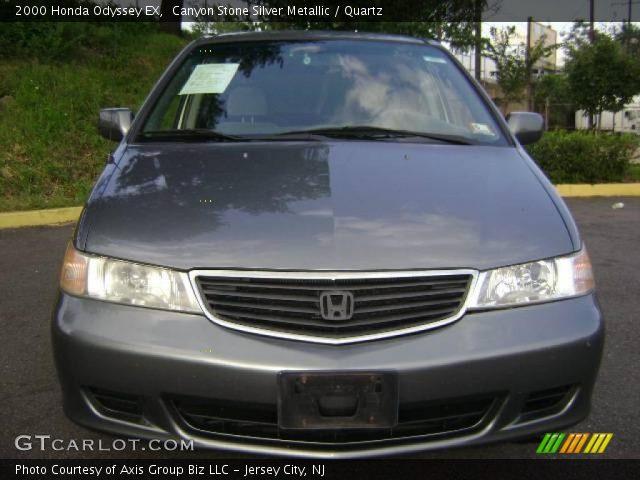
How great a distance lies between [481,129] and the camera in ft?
9.46

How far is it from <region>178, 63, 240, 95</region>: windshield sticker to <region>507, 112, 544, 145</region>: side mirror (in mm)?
1424

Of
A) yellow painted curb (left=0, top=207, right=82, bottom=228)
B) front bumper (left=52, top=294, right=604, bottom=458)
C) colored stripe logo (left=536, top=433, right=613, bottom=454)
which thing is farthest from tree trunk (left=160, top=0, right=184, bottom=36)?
colored stripe logo (left=536, top=433, right=613, bottom=454)

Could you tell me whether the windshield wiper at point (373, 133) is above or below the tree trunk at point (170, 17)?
below

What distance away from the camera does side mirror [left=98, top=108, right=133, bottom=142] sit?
308 cm

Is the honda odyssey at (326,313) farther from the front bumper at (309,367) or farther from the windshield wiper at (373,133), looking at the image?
the windshield wiper at (373,133)

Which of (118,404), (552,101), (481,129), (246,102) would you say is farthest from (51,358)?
(552,101)

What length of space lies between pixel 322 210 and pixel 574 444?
1.30 m

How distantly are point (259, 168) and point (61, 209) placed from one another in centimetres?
511

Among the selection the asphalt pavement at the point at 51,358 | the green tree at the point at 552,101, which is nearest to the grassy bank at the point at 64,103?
the asphalt pavement at the point at 51,358

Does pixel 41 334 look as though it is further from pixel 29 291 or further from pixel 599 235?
pixel 599 235

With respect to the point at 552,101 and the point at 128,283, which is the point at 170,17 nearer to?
the point at 128,283

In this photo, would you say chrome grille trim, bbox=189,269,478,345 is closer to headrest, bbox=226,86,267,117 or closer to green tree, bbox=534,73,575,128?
headrest, bbox=226,86,267,117

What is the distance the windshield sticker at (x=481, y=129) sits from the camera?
2.85 m

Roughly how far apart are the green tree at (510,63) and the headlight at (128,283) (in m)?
23.0
